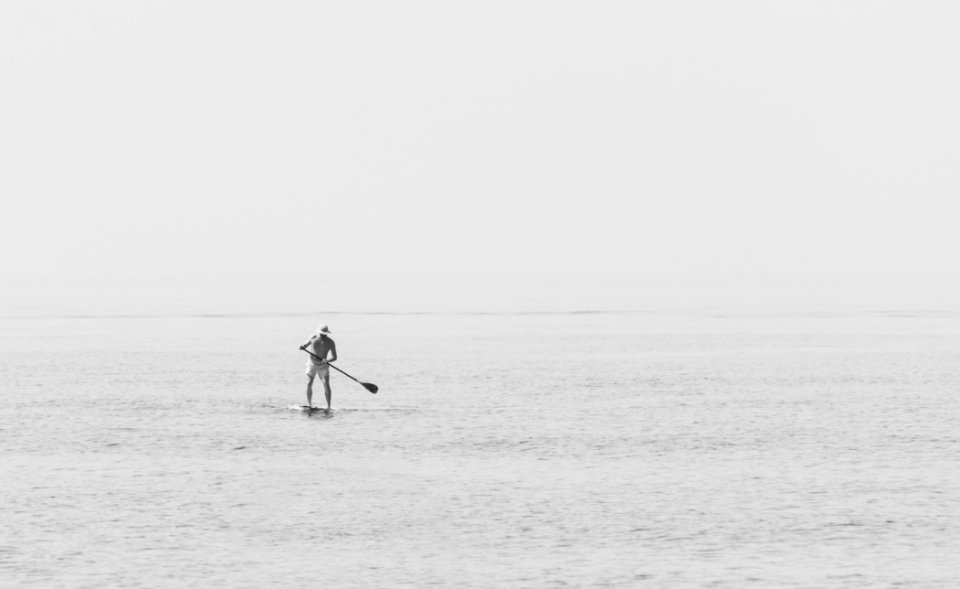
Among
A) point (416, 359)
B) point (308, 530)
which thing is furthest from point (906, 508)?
point (416, 359)

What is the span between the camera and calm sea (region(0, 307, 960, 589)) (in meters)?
22.1

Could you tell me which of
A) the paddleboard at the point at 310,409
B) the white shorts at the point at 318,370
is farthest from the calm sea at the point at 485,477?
the white shorts at the point at 318,370

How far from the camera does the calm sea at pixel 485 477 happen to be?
72.4 feet

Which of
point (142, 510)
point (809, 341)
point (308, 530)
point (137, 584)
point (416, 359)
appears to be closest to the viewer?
point (137, 584)

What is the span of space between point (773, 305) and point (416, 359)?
10507 cm

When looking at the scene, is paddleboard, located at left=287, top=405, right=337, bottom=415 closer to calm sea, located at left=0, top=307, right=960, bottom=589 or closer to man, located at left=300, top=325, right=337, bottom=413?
calm sea, located at left=0, top=307, right=960, bottom=589

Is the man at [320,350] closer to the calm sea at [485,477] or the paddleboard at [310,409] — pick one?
the calm sea at [485,477]

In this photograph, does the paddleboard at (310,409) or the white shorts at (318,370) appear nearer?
the white shorts at (318,370)

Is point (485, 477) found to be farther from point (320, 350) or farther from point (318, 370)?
point (318, 370)

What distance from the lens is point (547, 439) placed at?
37250mm

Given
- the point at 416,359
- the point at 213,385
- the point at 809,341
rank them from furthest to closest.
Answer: the point at 809,341
the point at 416,359
the point at 213,385

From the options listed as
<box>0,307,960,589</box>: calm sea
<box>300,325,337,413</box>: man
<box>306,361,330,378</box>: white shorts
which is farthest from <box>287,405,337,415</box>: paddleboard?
<box>300,325,337,413</box>: man

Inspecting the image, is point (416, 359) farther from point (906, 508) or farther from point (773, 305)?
point (773, 305)

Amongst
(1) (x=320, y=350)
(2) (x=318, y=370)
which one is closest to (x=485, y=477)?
(1) (x=320, y=350)
